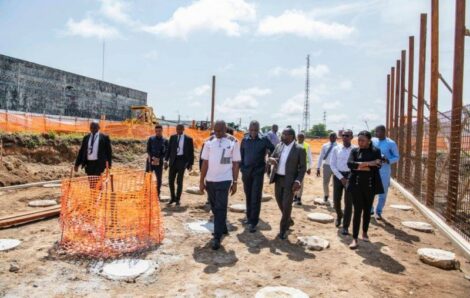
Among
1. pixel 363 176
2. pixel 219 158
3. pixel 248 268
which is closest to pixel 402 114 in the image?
pixel 363 176

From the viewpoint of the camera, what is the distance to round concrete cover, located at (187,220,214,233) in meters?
6.18

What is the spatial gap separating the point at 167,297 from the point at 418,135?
9031 mm

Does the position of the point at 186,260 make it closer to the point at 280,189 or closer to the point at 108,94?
the point at 280,189

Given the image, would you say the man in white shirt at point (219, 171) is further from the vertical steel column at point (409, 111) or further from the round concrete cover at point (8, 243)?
the vertical steel column at point (409, 111)

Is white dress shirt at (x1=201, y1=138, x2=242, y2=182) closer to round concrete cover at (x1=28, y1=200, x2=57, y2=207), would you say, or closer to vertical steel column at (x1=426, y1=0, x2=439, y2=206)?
round concrete cover at (x1=28, y1=200, x2=57, y2=207)

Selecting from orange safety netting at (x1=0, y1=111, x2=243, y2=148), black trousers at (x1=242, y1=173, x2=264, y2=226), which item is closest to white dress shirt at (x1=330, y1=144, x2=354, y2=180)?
black trousers at (x1=242, y1=173, x2=264, y2=226)

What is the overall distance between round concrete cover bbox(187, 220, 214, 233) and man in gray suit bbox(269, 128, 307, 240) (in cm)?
125

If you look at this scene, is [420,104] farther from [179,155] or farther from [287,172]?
A: [179,155]

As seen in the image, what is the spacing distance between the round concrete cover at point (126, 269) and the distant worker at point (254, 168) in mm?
2270

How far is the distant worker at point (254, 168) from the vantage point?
634 cm

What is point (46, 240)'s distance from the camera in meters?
5.41

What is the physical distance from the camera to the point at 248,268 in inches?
180

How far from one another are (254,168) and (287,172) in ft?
2.51

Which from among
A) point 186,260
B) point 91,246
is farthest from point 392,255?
point 91,246
